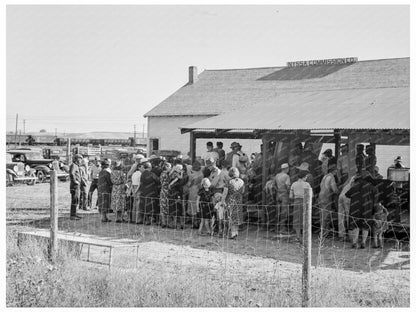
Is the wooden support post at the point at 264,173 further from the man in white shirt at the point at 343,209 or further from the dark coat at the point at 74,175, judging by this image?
the dark coat at the point at 74,175

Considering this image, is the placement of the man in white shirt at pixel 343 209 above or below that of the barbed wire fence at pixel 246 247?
above

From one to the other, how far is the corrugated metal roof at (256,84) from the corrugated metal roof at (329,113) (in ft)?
44.5

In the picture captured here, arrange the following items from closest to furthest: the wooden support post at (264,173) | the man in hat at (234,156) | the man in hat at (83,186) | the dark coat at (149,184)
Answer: the dark coat at (149,184) → the wooden support post at (264,173) → the man in hat at (234,156) → the man in hat at (83,186)

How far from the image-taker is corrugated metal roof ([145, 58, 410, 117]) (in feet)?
102

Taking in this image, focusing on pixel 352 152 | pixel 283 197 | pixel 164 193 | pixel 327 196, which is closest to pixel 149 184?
pixel 164 193

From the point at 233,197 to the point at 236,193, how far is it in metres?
0.11

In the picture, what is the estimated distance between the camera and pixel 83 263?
8570 millimetres

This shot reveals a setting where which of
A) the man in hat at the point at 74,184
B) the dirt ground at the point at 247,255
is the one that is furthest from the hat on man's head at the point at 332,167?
the man in hat at the point at 74,184

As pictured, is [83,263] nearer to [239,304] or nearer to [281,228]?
[239,304]

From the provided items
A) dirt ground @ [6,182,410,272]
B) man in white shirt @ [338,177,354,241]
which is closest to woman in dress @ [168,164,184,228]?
dirt ground @ [6,182,410,272]

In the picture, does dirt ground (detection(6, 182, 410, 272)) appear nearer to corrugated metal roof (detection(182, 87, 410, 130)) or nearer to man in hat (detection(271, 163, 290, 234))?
man in hat (detection(271, 163, 290, 234))

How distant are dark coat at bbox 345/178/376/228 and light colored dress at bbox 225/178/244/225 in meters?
2.35

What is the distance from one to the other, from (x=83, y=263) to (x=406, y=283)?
502cm

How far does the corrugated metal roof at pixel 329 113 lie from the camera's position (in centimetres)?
1307
